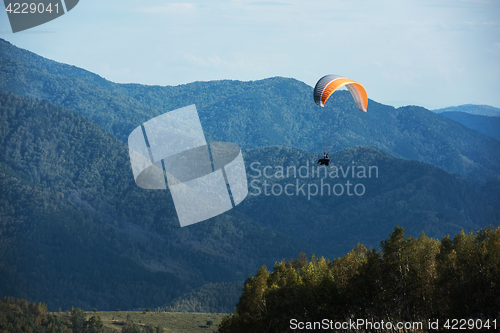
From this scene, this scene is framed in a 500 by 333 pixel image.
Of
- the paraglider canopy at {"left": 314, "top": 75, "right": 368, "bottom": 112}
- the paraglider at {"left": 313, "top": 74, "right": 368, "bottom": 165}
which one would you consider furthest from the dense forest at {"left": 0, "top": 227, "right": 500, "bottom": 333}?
the paraglider canopy at {"left": 314, "top": 75, "right": 368, "bottom": 112}

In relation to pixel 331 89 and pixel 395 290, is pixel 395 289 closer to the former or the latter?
pixel 395 290

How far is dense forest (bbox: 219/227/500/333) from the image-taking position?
4247cm

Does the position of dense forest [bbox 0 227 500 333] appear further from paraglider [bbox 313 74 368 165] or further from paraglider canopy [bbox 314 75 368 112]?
paraglider canopy [bbox 314 75 368 112]

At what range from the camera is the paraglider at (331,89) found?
190ft

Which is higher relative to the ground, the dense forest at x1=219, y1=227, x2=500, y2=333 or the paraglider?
the paraglider

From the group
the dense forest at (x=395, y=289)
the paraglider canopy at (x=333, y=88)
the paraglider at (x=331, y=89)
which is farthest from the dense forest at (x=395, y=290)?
the paraglider canopy at (x=333, y=88)

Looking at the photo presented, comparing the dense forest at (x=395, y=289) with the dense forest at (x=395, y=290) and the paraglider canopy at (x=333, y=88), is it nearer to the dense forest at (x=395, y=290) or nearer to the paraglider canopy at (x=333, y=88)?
the dense forest at (x=395, y=290)

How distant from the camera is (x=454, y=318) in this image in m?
42.4

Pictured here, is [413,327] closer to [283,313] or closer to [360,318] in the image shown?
[360,318]

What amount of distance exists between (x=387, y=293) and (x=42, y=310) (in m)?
168

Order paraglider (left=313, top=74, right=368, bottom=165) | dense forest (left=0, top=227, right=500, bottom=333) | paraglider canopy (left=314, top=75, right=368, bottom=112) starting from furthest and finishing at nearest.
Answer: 1. paraglider canopy (left=314, top=75, right=368, bottom=112)
2. paraglider (left=313, top=74, right=368, bottom=165)
3. dense forest (left=0, top=227, right=500, bottom=333)

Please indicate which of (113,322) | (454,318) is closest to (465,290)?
(454,318)

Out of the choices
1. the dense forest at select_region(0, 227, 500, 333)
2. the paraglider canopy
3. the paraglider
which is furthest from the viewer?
the paraglider canopy

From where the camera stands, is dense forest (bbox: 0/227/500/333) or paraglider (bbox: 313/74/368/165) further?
paraglider (bbox: 313/74/368/165)
